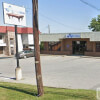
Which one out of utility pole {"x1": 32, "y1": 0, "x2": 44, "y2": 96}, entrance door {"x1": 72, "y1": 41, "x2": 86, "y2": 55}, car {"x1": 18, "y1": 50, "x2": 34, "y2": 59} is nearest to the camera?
utility pole {"x1": 32, "y1": 0, "x2": 44, "y2": 96}

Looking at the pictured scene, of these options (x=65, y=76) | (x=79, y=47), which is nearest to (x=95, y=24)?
(x=79, y=47)

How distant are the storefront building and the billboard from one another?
16.5 m

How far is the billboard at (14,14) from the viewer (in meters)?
11.3

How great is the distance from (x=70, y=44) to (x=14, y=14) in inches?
788

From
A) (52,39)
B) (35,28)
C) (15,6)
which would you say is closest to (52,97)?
(35,28)

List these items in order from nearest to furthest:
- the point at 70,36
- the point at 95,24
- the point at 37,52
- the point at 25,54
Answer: the point at 37,52 < the point at 70,36 < the point at 25,54 < the point at 95,24

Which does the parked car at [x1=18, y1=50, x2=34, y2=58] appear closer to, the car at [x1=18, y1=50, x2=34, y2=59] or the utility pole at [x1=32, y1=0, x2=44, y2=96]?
the car at [x1=18, y1=50, x2=34, y2=59]

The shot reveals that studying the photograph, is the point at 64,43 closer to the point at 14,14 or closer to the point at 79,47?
the point at 79,47

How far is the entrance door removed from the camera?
29.7 metres

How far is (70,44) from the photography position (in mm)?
30469

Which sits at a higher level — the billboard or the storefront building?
the billboard

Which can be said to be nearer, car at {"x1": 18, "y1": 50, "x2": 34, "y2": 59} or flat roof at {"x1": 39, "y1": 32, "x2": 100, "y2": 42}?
flat roof at {"x1": 39, "y1": 32, "x2": 100, "y2": 42}

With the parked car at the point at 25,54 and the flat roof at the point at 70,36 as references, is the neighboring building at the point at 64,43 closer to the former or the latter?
the flat roof at the point at 70,36

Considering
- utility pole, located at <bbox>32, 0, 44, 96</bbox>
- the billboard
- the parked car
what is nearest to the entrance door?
the parked car
